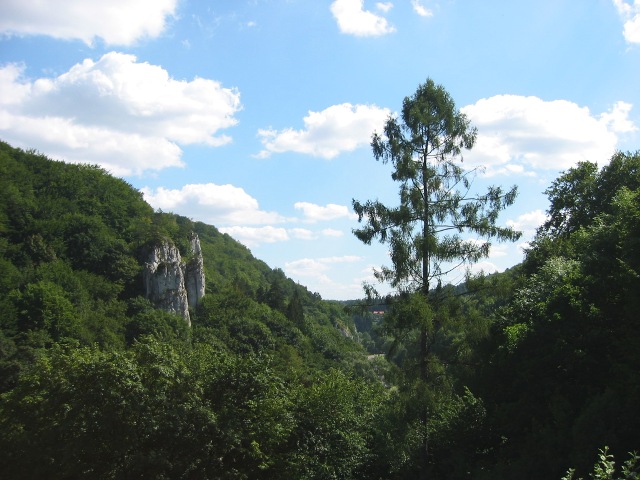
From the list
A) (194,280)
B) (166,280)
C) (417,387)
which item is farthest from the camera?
(194,280)

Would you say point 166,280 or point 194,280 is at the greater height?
point 194,280

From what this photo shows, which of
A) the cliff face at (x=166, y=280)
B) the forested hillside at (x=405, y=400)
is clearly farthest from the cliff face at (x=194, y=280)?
the forested hillside at (x=405, y=400)

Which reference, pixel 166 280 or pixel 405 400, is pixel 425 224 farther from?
pixel 166 280

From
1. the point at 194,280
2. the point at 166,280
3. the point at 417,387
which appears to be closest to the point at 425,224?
the point at 417,387

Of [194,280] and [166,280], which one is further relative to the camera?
[194,280]

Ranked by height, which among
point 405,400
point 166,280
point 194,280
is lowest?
point 405,400

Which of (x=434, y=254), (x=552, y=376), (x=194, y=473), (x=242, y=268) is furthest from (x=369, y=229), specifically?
(x=242, y=268)

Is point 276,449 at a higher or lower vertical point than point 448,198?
lower

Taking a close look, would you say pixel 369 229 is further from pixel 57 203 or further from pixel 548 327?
pixel 57 203

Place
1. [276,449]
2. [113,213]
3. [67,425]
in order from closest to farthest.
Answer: [67,425] → [276,449] → [113,213]

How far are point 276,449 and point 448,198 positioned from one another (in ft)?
28.2

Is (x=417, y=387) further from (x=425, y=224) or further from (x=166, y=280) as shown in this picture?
(x=166, y=280)

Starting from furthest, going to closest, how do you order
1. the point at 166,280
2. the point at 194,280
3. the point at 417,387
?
1. the point at 194,280
2. the point at 166,280
3. the point at 417,387

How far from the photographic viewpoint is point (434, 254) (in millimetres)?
14281
